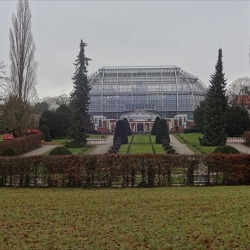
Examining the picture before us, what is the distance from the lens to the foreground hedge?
1602 cm

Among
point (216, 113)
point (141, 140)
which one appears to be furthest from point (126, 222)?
point (141, 140)

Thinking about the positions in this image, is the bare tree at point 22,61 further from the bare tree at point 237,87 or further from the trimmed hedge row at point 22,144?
the bare tree at point 237,87

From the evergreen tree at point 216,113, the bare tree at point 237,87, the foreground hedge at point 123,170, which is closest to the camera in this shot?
the foreground hedge at point 123,170

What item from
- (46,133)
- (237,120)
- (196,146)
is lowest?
(196,146)

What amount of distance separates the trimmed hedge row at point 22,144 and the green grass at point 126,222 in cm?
1843

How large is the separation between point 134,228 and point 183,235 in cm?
110

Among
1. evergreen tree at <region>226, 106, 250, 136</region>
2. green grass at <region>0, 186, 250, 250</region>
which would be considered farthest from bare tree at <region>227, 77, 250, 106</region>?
green grass at <region>0, 186, 250, 250</region>

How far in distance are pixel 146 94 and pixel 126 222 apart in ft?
256

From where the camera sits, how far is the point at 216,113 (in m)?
40.5

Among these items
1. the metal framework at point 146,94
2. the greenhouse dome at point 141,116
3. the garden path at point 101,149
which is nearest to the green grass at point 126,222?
the garden path at point 101,149

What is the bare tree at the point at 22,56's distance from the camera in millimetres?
40500

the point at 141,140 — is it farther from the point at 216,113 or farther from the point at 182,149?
the point at 182,149

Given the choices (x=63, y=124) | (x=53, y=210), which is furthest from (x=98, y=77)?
(x=53, y=210)

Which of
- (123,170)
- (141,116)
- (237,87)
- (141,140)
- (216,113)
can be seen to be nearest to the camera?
(123,170)
